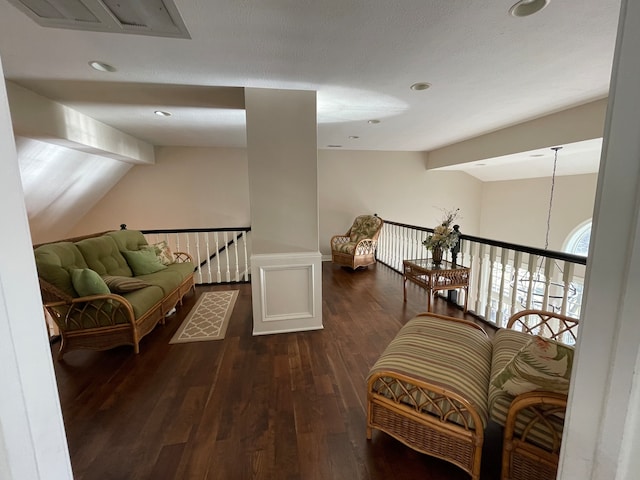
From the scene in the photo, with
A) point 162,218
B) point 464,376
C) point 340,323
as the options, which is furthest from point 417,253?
point 162,218

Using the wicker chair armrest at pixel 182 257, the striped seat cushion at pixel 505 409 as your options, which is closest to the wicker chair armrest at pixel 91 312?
the wicker chair armrest at pixel 182 257

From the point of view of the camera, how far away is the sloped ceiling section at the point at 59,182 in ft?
10.5

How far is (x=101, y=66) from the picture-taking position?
6.79 feet

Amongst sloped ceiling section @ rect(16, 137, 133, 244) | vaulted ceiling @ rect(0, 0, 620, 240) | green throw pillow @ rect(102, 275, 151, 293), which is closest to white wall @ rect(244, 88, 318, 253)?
vaulted ceiling @ rect(0, 0, 620, 240)

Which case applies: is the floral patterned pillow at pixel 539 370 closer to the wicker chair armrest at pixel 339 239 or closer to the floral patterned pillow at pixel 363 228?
the floral patterned pillow at pixel 363 228

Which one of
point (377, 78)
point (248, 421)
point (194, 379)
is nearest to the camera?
point (248, 421)

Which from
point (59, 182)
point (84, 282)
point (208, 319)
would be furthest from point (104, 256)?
point (59, 182)

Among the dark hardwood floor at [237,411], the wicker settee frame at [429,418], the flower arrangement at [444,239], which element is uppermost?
the flower arrangement at [444,239]

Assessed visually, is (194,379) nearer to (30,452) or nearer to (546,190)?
(30,452)

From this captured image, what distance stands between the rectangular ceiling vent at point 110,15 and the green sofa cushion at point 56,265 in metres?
1.70

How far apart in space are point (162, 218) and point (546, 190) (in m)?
7.97

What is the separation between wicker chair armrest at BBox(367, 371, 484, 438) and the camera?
1256 millimetres

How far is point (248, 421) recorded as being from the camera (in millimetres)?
1696

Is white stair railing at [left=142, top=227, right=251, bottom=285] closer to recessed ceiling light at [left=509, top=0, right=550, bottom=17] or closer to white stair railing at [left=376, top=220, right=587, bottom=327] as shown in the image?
white stair railing at [left=376, top=220, right=587, bottom=327]
